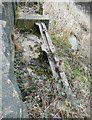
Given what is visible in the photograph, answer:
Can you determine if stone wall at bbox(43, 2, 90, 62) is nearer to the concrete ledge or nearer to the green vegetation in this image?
the green vegetation

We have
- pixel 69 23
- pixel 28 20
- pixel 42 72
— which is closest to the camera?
pixel 42 72

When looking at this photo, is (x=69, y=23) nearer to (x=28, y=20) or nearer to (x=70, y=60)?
(x=28, y=20)

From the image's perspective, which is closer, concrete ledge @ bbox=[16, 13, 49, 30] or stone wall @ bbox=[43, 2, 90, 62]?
concrete ledge @ bbox=[16, 13, 49, 30]

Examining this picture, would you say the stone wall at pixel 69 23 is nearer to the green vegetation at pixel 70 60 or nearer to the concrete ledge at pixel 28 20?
the green vegetation at pixel 70 60

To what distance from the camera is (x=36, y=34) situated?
580 centimetres

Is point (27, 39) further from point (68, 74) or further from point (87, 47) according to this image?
point (87, 47)

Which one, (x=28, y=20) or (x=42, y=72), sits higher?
(x=28, y=20)

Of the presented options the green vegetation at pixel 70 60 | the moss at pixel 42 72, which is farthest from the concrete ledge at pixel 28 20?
the moss at pixel 42 72

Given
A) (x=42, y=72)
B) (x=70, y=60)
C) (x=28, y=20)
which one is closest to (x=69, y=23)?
(x=28, y=20)

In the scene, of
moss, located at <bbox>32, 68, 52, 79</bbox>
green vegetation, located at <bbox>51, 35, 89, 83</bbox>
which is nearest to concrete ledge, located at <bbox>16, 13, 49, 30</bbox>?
green vegetation, located at <bbox>51, 35, 89, 83</bbox>

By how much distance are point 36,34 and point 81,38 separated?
6.07 feet

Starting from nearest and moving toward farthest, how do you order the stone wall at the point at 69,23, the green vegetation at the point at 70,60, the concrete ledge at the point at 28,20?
1. the green vegetation at the point at 70,60
2. the concrete ledge at the point at 28,20
3. the stone wall at the point at 69,23

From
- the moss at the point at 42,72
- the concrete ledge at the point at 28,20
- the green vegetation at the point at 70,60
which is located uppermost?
the concrete ledge at the point at 28,20

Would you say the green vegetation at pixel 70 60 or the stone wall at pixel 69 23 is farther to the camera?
the stone wall at pixel 69 23
